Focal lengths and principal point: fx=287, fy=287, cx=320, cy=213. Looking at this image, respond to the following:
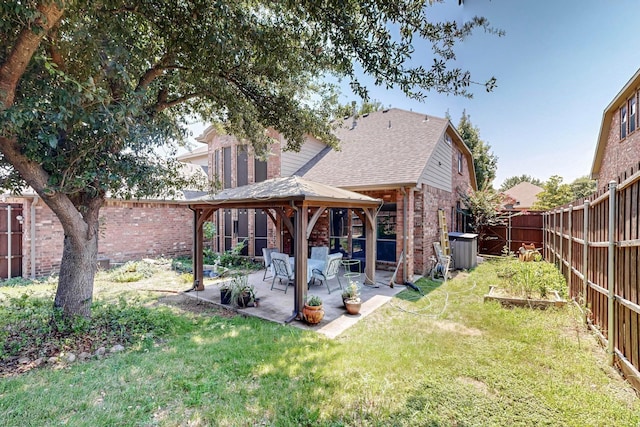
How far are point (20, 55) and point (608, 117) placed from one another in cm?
2123

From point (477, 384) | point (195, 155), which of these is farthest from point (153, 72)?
point (195, 155)

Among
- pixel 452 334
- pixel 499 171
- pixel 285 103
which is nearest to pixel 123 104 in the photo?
pixel 285 103

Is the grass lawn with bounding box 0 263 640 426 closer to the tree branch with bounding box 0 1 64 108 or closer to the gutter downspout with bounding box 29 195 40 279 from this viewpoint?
the tree branch with bounding box 0 1 64 108

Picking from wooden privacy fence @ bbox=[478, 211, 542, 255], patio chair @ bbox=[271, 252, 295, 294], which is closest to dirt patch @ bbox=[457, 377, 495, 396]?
patio chair @ bbox=[271, 252, 295, 294]

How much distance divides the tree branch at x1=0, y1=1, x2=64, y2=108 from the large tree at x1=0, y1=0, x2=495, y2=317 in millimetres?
12

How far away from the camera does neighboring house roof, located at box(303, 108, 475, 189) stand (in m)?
9.09

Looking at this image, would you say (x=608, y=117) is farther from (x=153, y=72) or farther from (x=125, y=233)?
(x=125, y=233)

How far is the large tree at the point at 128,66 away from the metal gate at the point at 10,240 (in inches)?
253

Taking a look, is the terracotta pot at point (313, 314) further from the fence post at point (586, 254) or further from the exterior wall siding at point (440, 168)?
the exterior wall siding at point (440, 168)

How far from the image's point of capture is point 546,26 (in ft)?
17.9

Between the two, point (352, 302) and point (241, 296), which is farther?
point (241, 296)

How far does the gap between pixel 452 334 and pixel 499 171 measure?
26553mm

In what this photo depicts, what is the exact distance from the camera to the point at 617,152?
13.7 m

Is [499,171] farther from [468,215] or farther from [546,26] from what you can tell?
[546,26]
